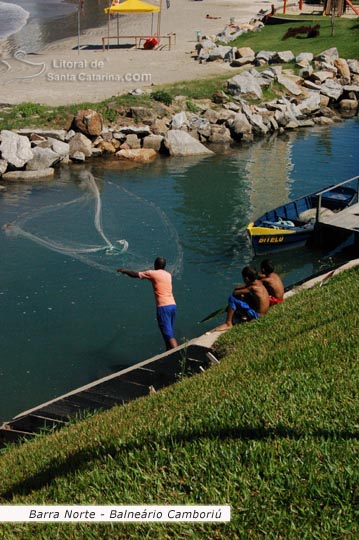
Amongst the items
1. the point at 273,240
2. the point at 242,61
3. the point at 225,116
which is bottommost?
the point at 273,240

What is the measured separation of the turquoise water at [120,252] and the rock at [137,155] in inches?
27.6

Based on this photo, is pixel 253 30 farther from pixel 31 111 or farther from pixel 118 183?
pixel 118 183

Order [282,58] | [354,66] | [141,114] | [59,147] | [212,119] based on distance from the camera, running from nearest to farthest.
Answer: [59,147], [141,114], [212,119], [282,58], [354,66]

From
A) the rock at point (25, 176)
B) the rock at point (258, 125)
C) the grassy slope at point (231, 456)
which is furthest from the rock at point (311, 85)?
the grassy slope at point (231, 456)

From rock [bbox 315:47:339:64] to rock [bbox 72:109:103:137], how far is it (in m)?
24.7

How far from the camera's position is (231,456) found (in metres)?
7.32

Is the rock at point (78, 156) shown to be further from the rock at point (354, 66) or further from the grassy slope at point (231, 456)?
the grassy slope at point (231, 456)

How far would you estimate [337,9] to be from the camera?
74562 millimetres

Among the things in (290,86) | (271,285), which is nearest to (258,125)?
(290,86)

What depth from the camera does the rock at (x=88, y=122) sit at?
39.1 metres

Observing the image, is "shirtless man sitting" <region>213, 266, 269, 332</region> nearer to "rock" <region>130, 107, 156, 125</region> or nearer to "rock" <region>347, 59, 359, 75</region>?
"rock" <region>130, 107, 156, 125</region>

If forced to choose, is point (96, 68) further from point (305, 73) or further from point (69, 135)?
point (69, 135)

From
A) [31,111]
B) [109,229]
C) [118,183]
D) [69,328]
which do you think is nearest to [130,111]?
[31,111]

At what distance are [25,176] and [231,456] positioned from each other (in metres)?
29.7
